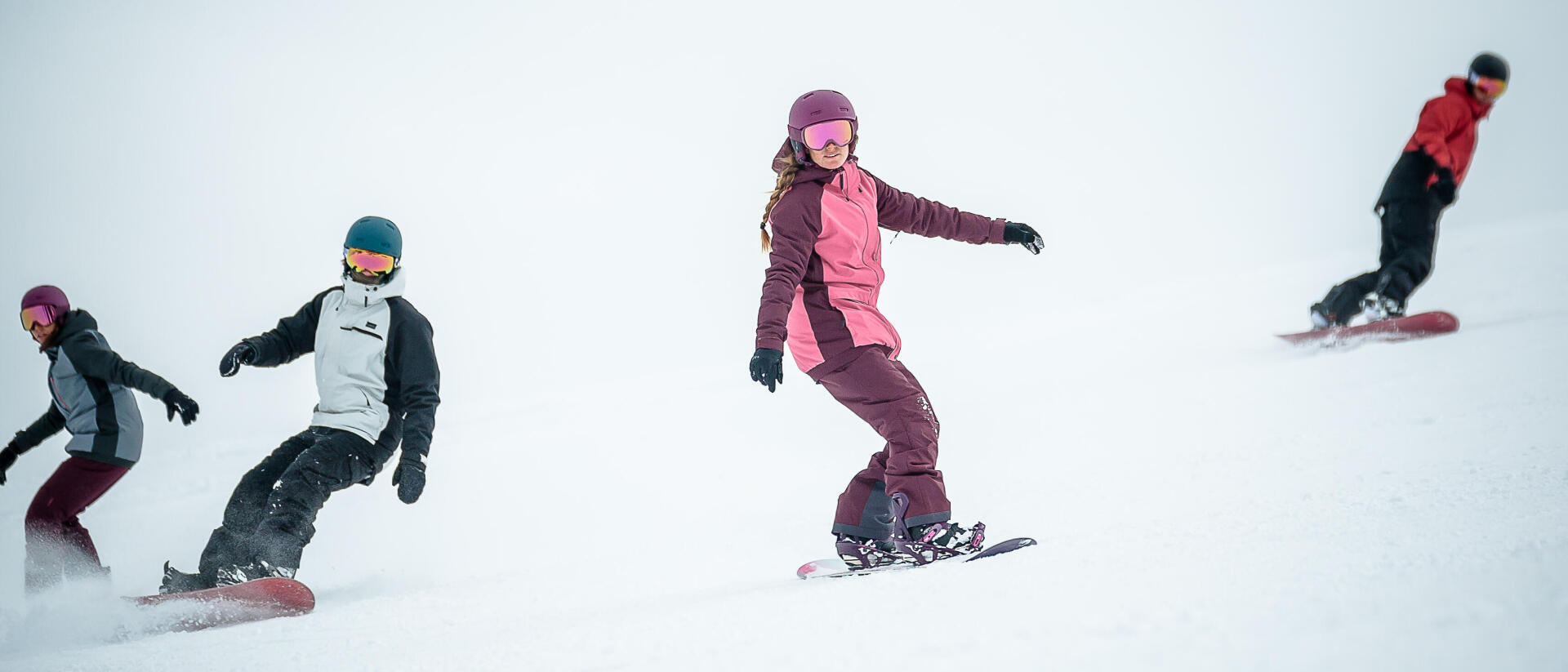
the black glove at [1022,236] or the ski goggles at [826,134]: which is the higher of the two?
the ski goggles at [826,134]

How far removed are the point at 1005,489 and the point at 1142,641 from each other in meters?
2.28

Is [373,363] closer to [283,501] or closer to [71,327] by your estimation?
[283,501]

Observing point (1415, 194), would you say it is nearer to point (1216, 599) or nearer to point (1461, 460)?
point (1461, 460)

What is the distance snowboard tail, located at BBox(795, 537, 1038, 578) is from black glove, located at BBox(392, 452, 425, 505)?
1.35 meters

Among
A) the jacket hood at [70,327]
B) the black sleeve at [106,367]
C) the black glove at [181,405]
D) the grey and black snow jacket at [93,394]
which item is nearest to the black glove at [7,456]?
the grey and black snow jacket at [93,394]

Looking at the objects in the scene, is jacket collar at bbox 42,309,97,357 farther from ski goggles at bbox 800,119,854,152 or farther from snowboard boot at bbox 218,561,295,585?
ski goggles at bbox 800,119,854,152

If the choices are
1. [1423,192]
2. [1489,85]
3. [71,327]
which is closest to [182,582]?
[71,327]

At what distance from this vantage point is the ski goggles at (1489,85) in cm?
529

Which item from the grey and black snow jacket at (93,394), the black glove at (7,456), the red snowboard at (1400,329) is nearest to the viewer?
the grey and black snow jacket at (93,394)

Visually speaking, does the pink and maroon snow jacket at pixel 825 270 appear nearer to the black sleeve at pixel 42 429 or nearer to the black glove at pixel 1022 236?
the black glove at pixel 1022 236

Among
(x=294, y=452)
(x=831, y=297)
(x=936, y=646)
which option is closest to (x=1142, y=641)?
(x=936, y=646)

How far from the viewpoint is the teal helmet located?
11.3 ft

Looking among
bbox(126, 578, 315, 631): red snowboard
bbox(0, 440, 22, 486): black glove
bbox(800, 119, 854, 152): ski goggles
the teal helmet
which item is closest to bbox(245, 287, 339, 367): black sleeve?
the teal helmet

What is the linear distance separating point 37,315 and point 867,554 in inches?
136
